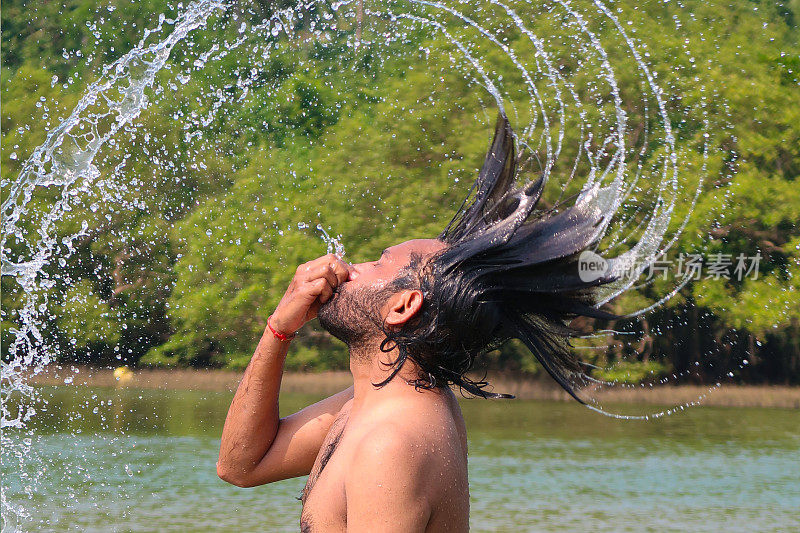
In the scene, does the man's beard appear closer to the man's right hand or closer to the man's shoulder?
the man's right hand

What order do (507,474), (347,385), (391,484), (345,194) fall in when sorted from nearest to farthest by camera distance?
(391,484) → (507,474) → (345,194) → (347,385)

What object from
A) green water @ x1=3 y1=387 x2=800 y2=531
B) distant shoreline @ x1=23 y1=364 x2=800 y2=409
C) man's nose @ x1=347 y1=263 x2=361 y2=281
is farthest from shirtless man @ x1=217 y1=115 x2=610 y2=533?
distant shoreline @ x1=23 y1=364 x2=800 y2=409

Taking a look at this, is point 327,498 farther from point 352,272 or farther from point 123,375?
point 123,375

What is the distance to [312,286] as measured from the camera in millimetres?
2555

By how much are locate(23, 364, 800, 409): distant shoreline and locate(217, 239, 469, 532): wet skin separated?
1732 centimetres

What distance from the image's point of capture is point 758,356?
2177 cm

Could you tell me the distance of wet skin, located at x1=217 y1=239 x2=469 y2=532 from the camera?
2223mm

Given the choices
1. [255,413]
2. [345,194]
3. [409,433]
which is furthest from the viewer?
[345,194]

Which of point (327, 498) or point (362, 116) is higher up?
point (362, 116)

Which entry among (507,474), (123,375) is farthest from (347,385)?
(507,474)

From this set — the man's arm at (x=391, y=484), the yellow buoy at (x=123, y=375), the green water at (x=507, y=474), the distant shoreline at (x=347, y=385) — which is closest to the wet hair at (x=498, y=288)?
the man's arm at (x=391, y=484)

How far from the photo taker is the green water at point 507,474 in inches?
387

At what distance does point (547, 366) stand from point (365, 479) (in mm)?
683

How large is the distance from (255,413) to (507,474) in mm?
9479
